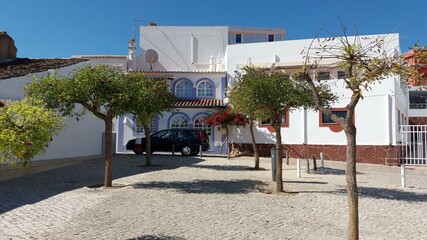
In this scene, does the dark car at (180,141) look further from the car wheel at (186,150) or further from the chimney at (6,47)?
the chimney at (6,47)

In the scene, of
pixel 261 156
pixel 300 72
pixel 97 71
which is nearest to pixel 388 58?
pixel 300 72

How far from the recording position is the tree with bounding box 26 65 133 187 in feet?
33.8

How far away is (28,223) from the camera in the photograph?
7.27m

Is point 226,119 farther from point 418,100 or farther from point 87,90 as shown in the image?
point 418,100

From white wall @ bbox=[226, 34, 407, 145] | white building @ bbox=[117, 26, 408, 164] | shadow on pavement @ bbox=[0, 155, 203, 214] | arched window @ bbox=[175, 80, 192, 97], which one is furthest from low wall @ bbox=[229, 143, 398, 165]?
shadow on pavement @ bbox=[0, 155, 203, 214]

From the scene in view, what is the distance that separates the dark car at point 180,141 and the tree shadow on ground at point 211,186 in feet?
35.2

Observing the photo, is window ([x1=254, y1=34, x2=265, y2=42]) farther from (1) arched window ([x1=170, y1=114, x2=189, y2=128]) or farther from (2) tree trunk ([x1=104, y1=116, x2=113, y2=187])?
(2) tree trunk ([x1=104, y1=116, x2=113, y2=187])

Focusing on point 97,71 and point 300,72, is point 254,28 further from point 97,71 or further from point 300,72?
point 300,72

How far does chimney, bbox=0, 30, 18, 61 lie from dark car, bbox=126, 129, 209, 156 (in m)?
8.83

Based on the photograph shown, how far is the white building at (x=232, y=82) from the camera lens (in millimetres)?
21312

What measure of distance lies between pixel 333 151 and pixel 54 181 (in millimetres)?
15396

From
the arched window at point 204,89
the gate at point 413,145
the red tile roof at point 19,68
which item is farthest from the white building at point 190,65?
the gate at point 413,145

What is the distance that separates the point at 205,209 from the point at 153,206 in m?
1.20

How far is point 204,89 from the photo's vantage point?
93.6ft
